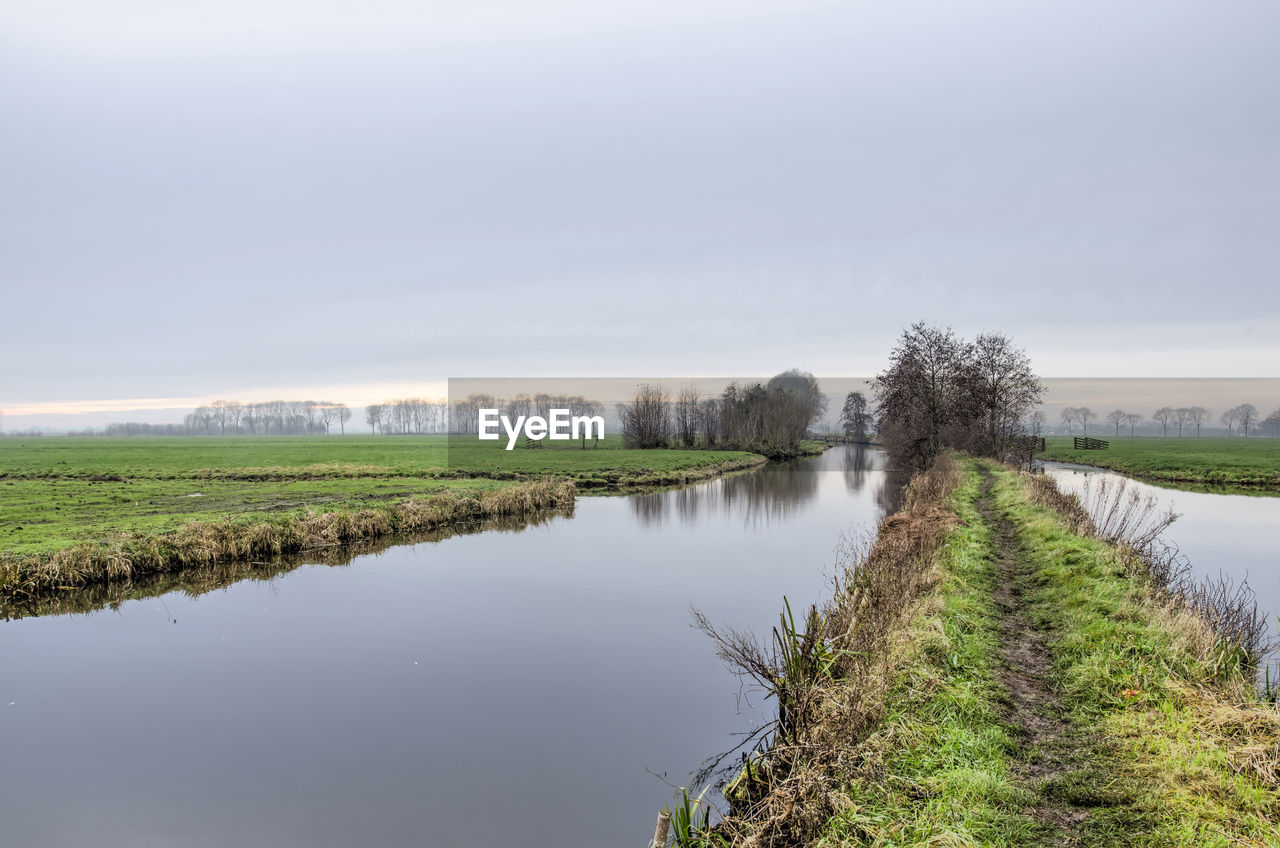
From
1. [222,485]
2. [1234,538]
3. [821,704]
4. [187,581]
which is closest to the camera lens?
[821,704]

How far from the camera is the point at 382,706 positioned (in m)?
8.49

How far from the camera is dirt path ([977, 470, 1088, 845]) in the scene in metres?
4.68

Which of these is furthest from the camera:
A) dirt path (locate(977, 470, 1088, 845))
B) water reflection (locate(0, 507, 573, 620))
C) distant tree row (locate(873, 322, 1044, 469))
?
distant tree row (locate(873, 322, 1044, 469))

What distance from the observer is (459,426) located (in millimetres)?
127062

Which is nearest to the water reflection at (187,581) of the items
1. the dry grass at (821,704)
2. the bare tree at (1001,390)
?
the dry grass at (821,704)

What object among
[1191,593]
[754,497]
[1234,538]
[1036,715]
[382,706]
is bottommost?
[382,706]

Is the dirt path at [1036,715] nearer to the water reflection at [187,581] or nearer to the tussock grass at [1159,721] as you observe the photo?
the tussock grass at [1159,721]

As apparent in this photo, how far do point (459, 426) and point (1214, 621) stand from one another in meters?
126

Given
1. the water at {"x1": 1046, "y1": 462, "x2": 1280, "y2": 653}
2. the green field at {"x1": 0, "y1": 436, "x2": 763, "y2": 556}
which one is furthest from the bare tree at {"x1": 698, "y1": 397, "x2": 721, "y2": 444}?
the water at {"x1": 1046, "y1": 462, "x2": 1280, "y2": 653}

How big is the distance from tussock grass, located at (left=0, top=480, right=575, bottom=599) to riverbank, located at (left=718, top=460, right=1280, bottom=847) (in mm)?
14159

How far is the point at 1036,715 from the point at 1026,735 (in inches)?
20.2

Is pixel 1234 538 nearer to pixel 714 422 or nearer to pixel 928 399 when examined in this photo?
pixel 928 399

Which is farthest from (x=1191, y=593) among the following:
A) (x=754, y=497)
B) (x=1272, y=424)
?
(x=1272, y=424)

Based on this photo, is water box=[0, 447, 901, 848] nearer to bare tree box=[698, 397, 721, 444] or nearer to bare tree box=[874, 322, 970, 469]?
bare tree box=[874, 322, 970, 469]
